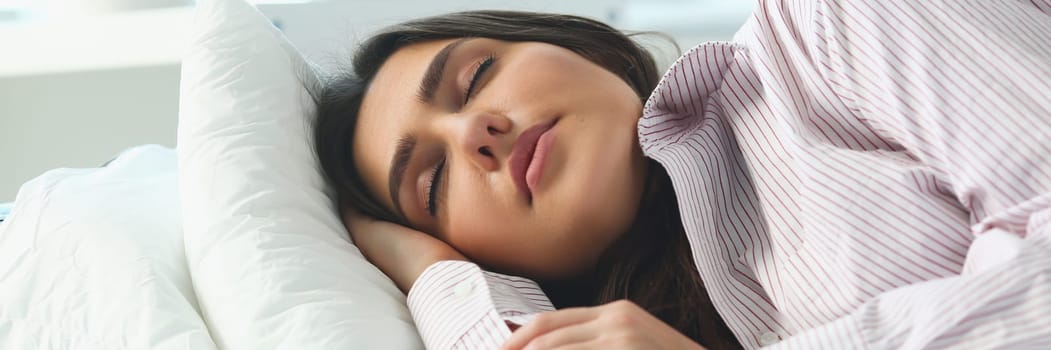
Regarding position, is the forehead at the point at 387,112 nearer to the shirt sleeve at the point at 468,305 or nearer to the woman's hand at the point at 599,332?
the shirt sleeve at the point at 468,305

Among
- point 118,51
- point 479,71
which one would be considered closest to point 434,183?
point 479,71

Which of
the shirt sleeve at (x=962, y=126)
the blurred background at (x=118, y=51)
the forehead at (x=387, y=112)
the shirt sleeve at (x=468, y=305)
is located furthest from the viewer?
the blurred background at (x=118, y=51)

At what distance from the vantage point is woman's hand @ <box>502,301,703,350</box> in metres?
0.66

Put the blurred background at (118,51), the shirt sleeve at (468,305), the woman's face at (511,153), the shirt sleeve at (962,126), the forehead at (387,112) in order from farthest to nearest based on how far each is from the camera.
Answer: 1. the blurred background at (118,51)
2. the forehead at (387,112)
3. the woman's face at (511,153)
4. the shirt sleeve at (468,305)
5. the shirt sleeve at (962,126)

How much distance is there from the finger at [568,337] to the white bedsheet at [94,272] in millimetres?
289

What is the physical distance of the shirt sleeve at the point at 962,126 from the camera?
1.95 ft

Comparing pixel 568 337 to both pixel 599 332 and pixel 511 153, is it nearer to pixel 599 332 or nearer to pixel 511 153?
pixel 599 332

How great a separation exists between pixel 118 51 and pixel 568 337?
4.99 ft

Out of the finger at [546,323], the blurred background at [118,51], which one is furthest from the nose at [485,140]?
the blurred background at [118,51]

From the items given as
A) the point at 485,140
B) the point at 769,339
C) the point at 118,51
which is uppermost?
the point at 485,140

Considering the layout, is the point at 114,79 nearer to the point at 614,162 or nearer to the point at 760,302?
the point at 614,162

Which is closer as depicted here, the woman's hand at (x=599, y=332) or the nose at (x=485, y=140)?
the woman's hand at (x=599, y=332)

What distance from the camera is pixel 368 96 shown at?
1.09 m

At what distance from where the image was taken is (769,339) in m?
0.80
